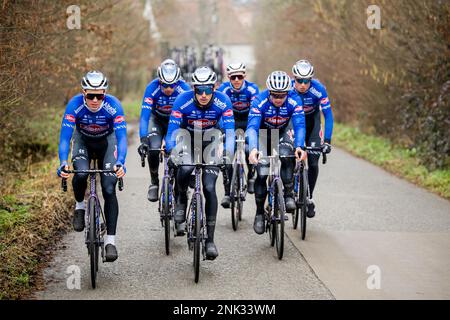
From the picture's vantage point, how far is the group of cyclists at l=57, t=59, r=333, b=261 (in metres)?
7.09

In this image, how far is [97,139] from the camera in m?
7.42

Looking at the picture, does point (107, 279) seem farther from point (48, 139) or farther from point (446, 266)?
point (48, 139)

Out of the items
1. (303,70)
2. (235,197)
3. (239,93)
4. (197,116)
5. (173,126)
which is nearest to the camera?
(173,126)

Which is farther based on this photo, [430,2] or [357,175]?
[357,175]

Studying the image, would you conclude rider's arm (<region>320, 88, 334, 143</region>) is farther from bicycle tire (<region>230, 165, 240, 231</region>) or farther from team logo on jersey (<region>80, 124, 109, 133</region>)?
team logo on jersey (<region>80, 124, 109, 133</region>)

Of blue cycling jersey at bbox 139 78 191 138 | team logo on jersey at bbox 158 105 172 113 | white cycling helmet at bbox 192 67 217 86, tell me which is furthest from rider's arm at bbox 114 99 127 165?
team logo on jersey at bbox 158 105 172 113

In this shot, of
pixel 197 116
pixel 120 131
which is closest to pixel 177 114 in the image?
pixel 197 116

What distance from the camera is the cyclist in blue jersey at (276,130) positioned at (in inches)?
322

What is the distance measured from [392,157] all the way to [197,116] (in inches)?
379

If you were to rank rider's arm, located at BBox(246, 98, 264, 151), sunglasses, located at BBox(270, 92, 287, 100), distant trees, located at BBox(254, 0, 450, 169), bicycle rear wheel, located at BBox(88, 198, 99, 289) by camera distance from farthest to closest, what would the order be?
distant trees, located at BBox(254, 0, 450, 169), sunglasses, located at BBox(270, 92, 287, 100), rider's arm, located at BBox(246, 98, 264, 151), bicycle rear wheel, located at BBox(88, 198, 99, 289)

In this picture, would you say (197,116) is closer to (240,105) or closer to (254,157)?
(254,157)
